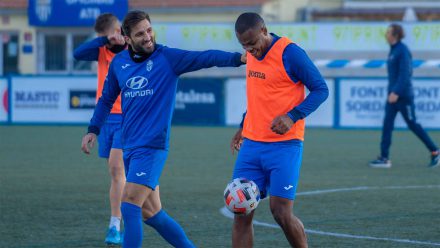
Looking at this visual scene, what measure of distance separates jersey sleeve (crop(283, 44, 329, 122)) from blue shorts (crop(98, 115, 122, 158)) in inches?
95.1

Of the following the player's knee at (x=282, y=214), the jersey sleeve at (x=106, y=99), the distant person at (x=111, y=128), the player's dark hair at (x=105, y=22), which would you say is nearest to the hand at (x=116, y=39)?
the distant person at (x=111, y=128)

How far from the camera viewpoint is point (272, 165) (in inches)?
300

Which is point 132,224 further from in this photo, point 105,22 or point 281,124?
point 105,22

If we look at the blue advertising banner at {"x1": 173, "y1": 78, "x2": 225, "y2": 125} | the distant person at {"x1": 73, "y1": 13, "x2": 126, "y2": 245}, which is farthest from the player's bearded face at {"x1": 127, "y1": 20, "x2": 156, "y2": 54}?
the blue advertising banner at {"x1": 173, "y1": 78, "x2": 225, "y2": 125}

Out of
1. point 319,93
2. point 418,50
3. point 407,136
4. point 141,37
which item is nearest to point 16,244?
point 141,37

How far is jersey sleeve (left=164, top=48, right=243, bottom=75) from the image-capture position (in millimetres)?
7633

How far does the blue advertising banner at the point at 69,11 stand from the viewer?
30688mm

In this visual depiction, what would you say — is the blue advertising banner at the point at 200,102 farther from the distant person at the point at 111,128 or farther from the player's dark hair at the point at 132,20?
the player's dark hair at the point at 132,20

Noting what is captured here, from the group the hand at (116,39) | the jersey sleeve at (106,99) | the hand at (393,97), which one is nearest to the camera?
the jersey sleeve at (106,99)

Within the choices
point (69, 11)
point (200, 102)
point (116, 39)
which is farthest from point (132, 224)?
point (69, 11)

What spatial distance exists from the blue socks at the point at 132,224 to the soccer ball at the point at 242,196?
66 cm

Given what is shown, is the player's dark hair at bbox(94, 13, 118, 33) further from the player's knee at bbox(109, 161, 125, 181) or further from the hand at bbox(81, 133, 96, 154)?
the hand at bbox(81, 133, 96, 154)

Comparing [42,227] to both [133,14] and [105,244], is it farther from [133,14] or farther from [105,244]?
[133,14]

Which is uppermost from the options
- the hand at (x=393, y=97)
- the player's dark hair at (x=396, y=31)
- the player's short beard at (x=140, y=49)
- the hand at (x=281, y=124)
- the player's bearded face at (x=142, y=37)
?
the player's bearded face at (x=142, y=37)
